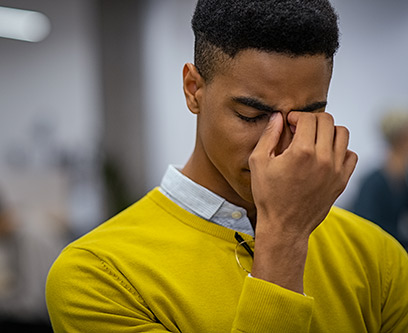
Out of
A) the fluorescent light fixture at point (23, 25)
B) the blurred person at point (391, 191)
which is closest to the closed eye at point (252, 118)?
the blurred person at point (391, 191)

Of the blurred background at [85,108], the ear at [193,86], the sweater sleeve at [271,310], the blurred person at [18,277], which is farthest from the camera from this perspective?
the blurred background at [85,108]

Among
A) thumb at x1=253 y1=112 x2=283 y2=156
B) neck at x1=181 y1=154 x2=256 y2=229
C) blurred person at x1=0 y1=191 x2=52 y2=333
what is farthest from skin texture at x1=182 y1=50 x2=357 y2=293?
blurred person at x1=0 y1=191 x2=52 y2=333

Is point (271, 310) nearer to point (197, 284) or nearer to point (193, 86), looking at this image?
point (197, 284)

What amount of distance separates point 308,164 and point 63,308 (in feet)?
1.67

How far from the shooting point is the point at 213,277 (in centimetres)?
105

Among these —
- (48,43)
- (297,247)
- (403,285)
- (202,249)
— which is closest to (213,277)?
(202,249)

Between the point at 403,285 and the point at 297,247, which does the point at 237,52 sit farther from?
the point at 403,285

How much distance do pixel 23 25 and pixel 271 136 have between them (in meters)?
4.29

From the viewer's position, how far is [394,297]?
1144mm

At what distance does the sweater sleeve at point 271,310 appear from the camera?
0.92 meters

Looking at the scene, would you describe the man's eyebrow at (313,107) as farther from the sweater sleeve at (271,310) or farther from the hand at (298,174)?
the sweater sleeve at (271,310)

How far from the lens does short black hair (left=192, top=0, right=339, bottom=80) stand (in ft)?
3.16

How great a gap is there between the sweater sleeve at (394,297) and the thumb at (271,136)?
1.34ft

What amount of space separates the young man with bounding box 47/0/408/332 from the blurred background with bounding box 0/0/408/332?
3101mm
